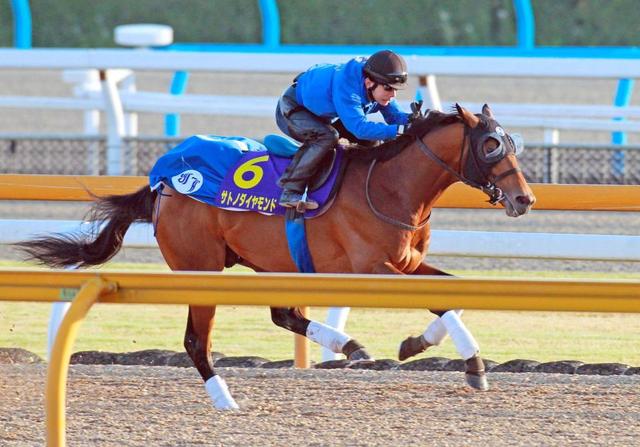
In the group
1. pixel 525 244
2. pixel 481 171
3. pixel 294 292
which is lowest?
pixel 294 292

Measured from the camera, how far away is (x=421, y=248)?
4.48 metres

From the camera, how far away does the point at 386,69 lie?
4336 mm

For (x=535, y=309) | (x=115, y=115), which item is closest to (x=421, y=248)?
(x=535, y=309)

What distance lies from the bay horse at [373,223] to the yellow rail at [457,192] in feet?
1.74

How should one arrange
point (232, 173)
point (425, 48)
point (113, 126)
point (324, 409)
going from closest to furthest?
point (324, 409), point (232, 173), point (113, 126), point (425, 48)

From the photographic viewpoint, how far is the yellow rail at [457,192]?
498cm

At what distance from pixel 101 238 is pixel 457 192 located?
→ 1.34 metres

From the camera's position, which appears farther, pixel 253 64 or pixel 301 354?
pixel 253 64

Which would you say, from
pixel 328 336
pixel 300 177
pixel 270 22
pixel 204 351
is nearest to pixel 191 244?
pixel 204 351

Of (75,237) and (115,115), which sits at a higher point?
(115,115)

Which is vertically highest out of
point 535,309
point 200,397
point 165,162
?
point 165,162

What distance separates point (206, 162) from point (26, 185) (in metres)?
1.00

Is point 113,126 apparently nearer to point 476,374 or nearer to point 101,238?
point 101,238

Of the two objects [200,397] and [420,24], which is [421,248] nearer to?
[200,397]
